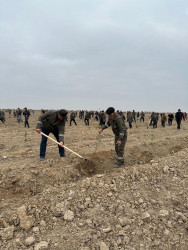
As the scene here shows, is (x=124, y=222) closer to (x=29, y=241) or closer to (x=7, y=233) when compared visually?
(x=29, y=241)

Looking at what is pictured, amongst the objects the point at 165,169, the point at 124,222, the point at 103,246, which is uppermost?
the point at 165,169

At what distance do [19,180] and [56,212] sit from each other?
1495 millimetres

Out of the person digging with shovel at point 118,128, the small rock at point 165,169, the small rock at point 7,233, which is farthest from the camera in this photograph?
the person digging with shovel at point 118,128

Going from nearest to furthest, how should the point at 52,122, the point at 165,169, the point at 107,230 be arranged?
the point at 107,230 < the point at 165,169 < the point at 52,122

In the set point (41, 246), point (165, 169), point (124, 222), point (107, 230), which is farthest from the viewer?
point (165, 169)

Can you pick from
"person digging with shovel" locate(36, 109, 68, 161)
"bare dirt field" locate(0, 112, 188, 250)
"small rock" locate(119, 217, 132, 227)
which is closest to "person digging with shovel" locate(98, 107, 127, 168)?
"bare dirt field" locate(0, 112, 188, 250)

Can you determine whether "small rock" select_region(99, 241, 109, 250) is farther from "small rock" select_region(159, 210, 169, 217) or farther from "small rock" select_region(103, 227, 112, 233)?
"small rock" select_region(159, 210, 169, 217)

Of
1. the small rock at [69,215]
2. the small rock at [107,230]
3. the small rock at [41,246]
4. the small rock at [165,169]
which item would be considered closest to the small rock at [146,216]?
the small rock at [107,230]

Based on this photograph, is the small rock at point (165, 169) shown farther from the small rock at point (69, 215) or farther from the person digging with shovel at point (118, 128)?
the small rock at point (69, 215)

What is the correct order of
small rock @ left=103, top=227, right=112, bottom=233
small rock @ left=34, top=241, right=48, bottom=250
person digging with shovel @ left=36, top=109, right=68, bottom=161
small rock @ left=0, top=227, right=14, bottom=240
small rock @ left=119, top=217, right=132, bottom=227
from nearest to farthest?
small rock @ left=34, top=241, right=48, bottom=250 < small rock @ left=0, top=227, right=14, bottom=240 < small rock @ left=103, top=227, right=112, bottom=233 < small rock @ left=119, top=217, right=132, bottom=227 < person digging with shovel @ left=36, top=109, right=68, bottom=161

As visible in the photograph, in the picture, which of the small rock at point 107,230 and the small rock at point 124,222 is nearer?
the small rock at point 107,230

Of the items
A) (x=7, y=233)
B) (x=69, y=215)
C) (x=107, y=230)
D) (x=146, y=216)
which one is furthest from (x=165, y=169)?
(x=7, y=233)

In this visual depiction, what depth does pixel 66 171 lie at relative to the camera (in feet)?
15.6

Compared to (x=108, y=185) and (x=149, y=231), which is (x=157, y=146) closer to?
(x=108, y=185)
